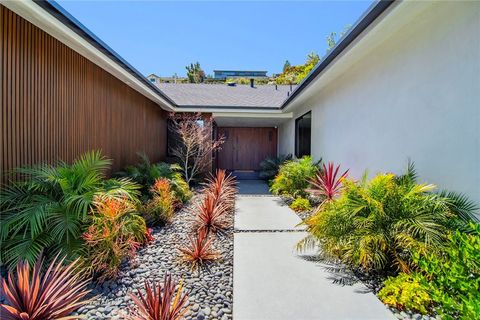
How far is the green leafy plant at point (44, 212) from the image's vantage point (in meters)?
3.07

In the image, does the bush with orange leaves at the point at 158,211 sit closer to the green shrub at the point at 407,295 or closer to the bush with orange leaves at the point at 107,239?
the bush with orange leaves at the point at 107,239

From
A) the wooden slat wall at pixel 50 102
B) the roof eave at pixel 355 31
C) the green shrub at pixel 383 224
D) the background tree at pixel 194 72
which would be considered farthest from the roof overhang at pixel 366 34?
the background tree at pixel 194 72

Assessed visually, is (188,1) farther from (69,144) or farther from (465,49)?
(465,49)

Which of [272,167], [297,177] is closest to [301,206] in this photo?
[297,177]

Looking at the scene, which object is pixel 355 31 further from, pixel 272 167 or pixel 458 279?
pixel 272 167

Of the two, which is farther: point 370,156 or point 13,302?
point 370,156

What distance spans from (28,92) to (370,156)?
614 cm

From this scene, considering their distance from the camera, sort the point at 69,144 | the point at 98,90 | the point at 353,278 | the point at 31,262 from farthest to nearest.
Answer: the point at 98,90 < the point at 69,144 < the point at 353,278 < the point at 31,262

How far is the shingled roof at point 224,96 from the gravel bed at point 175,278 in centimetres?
753

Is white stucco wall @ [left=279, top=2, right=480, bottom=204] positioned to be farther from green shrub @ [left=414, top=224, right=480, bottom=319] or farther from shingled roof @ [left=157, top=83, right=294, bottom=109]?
shingled roof @ [left=157, top=83, right=294, bottom=109]

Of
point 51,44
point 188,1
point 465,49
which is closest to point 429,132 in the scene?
point 465,49

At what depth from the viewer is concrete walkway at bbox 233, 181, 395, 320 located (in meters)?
2.47

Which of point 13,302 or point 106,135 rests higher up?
point 106,135

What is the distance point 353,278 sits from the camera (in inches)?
124
